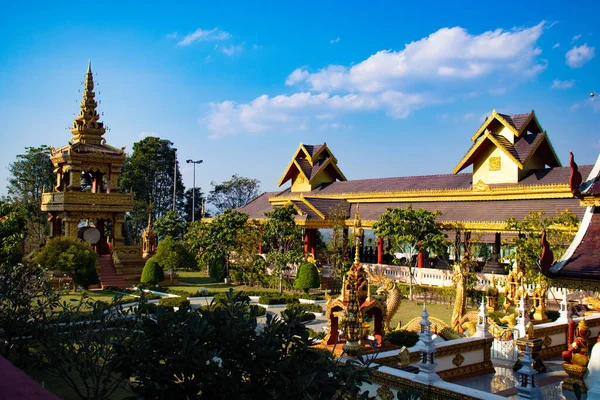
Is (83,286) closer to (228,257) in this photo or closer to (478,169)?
(228,257)

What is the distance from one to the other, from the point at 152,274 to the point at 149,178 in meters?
32.6

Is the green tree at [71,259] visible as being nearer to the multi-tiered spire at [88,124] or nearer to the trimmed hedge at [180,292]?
the trimmed hedge at [180,292]

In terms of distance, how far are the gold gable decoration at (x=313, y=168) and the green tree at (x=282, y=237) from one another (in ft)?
29.1

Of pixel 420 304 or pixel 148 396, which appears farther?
pixel 420 304

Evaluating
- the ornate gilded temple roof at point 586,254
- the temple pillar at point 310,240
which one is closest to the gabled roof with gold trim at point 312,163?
the temple pillar at point 310,240

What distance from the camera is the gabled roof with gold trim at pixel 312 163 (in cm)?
4006

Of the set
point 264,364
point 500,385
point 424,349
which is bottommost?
point 500,385

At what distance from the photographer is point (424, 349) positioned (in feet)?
32.2

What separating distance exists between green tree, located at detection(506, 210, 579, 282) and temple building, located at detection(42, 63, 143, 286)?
64.0 feet

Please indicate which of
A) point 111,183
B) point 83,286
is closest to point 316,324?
point 83,286

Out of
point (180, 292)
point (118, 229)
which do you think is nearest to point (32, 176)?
point (118, 229)

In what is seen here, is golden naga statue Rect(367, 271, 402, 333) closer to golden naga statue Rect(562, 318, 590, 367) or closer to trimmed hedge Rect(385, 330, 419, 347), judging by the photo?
trimmed hedge Rect(385, 330, 419, 347)

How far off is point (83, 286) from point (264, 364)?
23.6m

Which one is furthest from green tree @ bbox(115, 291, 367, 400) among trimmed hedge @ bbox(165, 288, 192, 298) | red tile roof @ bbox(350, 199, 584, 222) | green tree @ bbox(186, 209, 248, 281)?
green tree @ bbox(186, 209, 248, 281)
